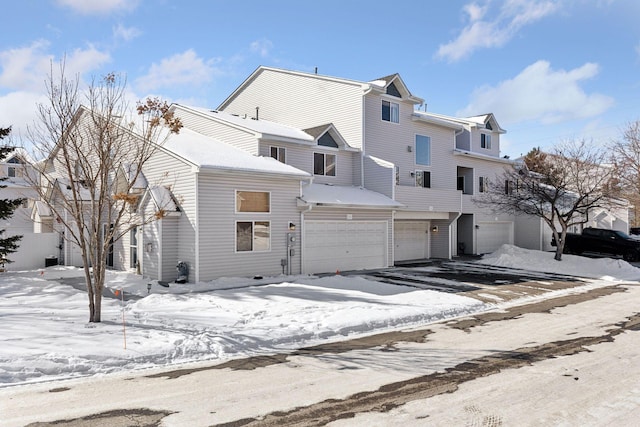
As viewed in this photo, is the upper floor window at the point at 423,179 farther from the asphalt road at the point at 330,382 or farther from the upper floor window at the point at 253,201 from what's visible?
the asphalt road at the point at 330,382

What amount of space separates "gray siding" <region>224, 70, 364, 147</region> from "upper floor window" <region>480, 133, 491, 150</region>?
13.2 metres

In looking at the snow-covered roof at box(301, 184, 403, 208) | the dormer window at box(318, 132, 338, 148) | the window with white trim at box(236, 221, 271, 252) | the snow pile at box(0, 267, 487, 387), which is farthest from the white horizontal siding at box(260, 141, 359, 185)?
the snow pile at box(0, 267, 487, 387)

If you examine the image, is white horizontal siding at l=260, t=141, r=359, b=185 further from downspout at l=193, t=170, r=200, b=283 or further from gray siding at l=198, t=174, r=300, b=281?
downspout at l=193, t=170, r=200, b=283

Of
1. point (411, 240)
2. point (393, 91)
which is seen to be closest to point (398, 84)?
point (393, 91)

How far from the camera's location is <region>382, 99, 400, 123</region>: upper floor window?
24500mm

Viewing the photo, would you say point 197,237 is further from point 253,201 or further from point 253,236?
point 253,201

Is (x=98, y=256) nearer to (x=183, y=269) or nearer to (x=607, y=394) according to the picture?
(x=183, y=269)

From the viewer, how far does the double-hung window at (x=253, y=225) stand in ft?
54.4

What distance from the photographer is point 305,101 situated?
2575cm

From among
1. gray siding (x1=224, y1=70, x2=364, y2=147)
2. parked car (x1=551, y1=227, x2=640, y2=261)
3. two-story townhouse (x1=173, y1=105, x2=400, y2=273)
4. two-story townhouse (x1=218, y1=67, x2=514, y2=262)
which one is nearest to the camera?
two-story townhouse (x1=173, y1=105, x2=400, y2=273)

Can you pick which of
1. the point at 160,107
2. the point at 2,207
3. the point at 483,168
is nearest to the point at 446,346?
the point at 160,107

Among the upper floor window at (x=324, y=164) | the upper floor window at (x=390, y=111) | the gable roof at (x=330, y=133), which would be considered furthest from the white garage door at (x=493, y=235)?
the upper floor window at (x=324, y=164)

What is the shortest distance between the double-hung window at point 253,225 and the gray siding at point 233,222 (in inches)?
5.5

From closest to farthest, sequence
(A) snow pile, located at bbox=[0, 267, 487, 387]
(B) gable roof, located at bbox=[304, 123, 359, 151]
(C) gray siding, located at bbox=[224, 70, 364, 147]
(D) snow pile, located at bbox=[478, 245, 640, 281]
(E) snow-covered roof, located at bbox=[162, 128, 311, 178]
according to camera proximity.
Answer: (A) snow pile, located at bbox=[0, 267, 487, 387], (E) snow-covered roof, located at bbox=[162, 128, 311, 178], (D) snow pile, located at bbox=[478, 245, 640, 281], (B) gable roof, located at bbox=[304, 123, 359, 151], (C) gray siding, located at bbox=[224, 70, 364, 147]
